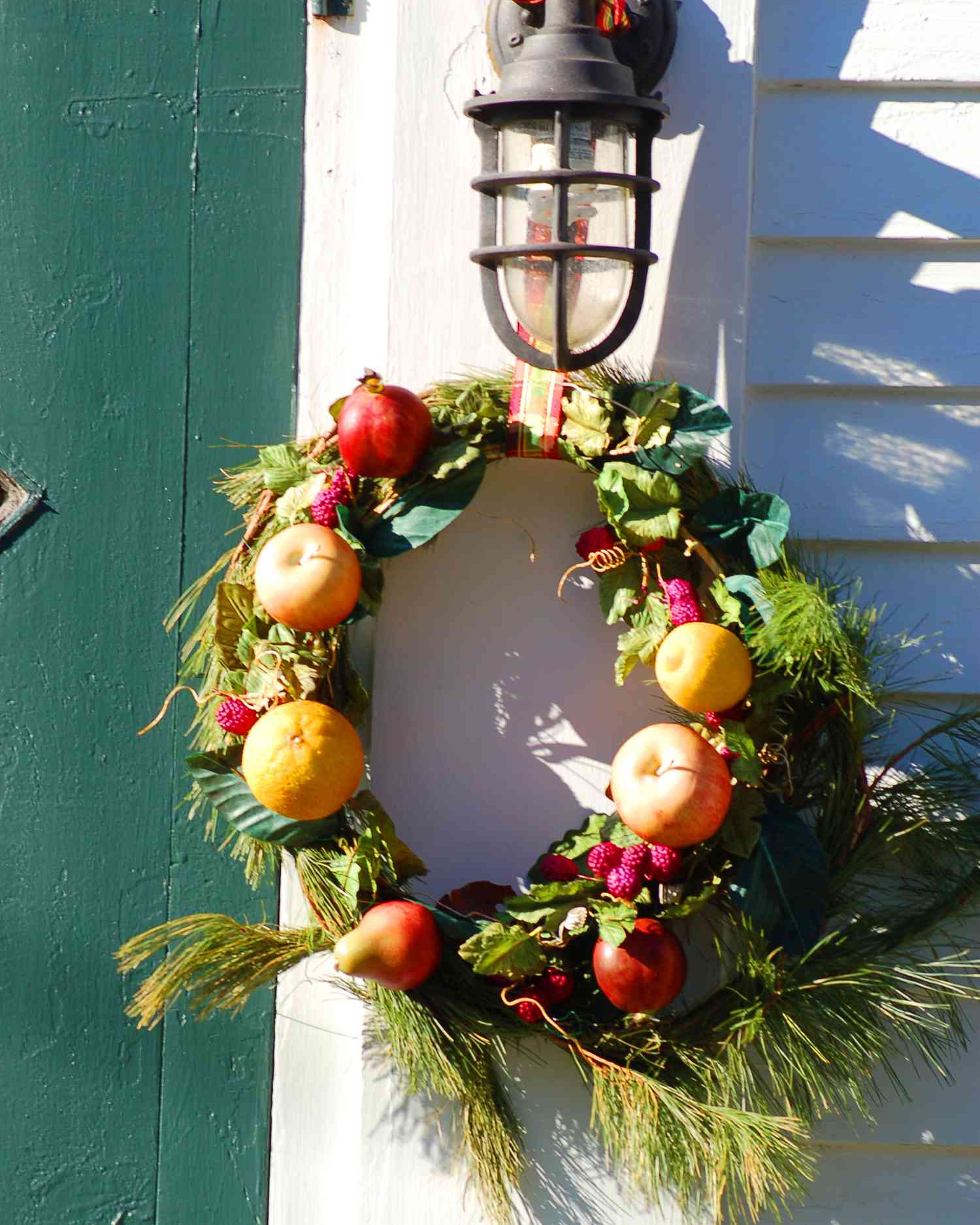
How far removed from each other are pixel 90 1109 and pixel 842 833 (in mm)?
906

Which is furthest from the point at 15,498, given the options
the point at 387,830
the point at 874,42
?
the point at 874,42

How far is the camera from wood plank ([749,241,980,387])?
1.60m

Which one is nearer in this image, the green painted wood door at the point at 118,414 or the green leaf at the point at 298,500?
the green leaf at the point at 298,500

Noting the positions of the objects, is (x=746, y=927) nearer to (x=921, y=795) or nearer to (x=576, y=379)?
(x=921, y=795)

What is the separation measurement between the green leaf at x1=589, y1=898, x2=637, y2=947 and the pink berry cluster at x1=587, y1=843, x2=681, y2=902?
2 centimetres

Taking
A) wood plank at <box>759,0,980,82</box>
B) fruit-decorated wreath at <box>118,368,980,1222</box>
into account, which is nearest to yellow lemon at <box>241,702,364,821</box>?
fruit-decorated wreath at <box>118,368,980,1222</box>

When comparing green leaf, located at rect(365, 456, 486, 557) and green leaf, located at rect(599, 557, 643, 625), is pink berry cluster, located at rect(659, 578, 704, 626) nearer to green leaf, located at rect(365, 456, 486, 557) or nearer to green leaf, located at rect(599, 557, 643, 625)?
green leaf, located at rect(599, 557, 643, 625)

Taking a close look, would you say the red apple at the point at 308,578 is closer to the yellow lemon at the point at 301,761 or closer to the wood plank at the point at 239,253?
the yellow lemon at the point at 301,761

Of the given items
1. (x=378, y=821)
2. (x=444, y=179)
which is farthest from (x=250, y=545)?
(x=444, y=179)

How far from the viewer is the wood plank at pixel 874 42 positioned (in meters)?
1.60

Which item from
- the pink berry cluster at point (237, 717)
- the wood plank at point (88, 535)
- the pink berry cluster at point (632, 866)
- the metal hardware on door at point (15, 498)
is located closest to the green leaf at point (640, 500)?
the pink berry cluster at point (632, 866)

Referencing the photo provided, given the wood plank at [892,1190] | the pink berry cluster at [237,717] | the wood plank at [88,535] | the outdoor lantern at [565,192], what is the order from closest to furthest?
the outdoor lantern at [565,192] < the pink berry cluster at [237,717] < the wood plank at [892,1190] < the wood plank at [88,535]

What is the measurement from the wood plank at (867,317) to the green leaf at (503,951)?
26.4 inches

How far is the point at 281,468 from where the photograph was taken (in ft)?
4.99
